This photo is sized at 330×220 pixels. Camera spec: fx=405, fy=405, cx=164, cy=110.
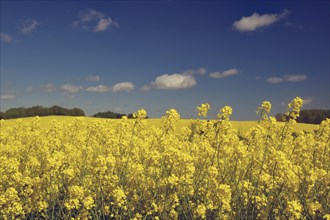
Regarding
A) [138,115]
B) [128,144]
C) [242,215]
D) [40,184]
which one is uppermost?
[138,115]

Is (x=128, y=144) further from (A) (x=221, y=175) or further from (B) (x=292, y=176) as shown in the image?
(B) (x=292, y=176)

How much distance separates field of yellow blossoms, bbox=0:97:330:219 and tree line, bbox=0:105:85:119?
3320cm

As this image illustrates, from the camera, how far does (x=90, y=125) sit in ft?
33.9

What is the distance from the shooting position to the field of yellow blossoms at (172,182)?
236 inches

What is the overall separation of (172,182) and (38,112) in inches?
1524

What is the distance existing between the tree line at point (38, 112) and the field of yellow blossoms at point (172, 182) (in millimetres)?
33198

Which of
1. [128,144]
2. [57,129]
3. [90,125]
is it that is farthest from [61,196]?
[57,129]

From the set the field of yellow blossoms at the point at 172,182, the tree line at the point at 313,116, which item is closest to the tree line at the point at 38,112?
the tree line at the point at 313,116

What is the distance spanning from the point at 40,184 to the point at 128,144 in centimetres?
193

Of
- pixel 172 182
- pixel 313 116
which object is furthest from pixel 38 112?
pixel 172 182

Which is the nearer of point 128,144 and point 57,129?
point 128,144

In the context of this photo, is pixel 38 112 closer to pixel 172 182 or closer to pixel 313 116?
pixel 313 116

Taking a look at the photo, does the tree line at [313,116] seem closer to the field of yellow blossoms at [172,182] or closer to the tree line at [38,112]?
the tree line at [38,112]

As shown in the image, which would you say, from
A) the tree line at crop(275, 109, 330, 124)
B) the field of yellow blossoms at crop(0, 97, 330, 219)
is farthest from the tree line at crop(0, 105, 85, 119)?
the field of yellow blossoms at crop(0, 97, 330, 219)
